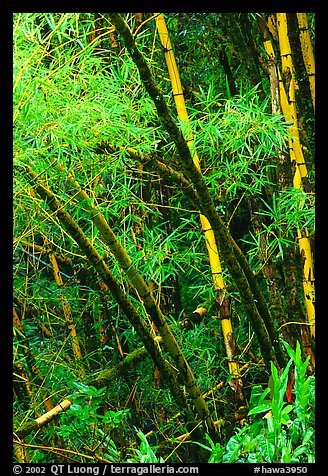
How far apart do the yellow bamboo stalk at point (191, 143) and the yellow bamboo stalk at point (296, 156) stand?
0.24 meters

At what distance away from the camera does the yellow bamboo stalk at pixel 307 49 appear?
1.75 m

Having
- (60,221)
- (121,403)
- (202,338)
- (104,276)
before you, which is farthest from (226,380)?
(60,221)

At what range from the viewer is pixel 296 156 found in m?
1.75

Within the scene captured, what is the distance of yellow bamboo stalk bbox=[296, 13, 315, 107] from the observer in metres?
1.75

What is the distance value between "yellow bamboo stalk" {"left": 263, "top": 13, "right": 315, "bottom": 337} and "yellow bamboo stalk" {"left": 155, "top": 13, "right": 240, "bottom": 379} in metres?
0.24

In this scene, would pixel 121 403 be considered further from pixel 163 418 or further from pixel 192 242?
pixel 192 242

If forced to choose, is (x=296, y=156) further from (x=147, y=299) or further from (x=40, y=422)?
(x=40, y=422)

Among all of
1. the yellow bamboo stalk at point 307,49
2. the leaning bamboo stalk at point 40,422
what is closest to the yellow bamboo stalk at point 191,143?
the yellow bamboo stalk at point 307,49

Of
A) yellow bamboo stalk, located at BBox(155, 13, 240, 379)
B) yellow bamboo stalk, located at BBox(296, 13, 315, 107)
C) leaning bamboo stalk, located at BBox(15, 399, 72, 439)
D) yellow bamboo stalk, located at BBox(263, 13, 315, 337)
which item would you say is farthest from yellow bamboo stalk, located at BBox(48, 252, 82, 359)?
yellow bamboo stalk, located at BBox(296, 13, 315, 107)

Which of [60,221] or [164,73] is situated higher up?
[164,73]

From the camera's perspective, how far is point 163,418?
5.65ft

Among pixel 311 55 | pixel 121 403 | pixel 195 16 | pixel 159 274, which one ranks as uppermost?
pixel 195 16

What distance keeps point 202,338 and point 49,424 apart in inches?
19.8

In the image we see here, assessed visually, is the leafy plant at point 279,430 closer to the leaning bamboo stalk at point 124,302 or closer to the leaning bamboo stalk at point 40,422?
the leaning bamboo stalk at point 124,302
